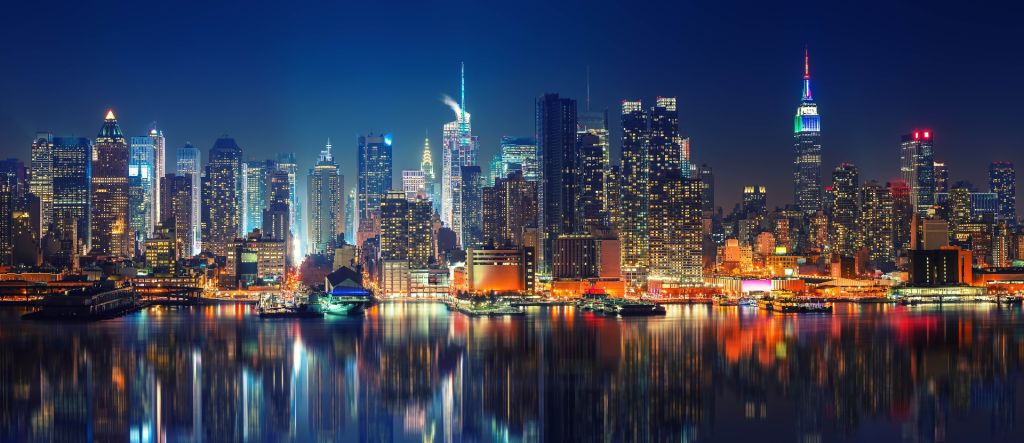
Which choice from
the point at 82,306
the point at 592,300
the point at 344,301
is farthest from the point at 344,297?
the point at 82,306

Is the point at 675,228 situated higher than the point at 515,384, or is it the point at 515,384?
the point at 675,228

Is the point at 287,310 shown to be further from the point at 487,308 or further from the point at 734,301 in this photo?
the point at 734,301

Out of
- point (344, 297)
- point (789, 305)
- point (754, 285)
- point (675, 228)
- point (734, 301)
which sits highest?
point (675, 228)

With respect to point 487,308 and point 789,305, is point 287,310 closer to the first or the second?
point 487,308

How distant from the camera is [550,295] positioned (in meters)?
111

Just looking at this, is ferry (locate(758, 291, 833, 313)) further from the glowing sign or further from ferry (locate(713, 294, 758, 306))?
the glowing sign

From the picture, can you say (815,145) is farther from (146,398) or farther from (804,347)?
(146,398)

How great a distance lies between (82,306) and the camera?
7462cm

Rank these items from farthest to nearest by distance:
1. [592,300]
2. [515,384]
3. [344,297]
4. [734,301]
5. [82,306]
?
1. [734,301]
2. [592,300]
3. [344,297]
4. [82,306]
5. [515,384]

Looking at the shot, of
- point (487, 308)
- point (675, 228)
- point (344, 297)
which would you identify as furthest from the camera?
point (675, 228)

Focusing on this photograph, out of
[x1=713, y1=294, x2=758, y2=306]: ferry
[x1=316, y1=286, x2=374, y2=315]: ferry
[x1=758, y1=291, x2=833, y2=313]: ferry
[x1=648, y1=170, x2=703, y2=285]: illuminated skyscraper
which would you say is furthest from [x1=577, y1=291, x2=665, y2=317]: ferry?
[x1=648, y1=170, x2=703, y2=285]: illuminated skyscraper

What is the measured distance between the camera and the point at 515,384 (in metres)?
38.2

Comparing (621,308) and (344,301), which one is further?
(344,301)

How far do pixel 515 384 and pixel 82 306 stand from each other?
43880 mm
